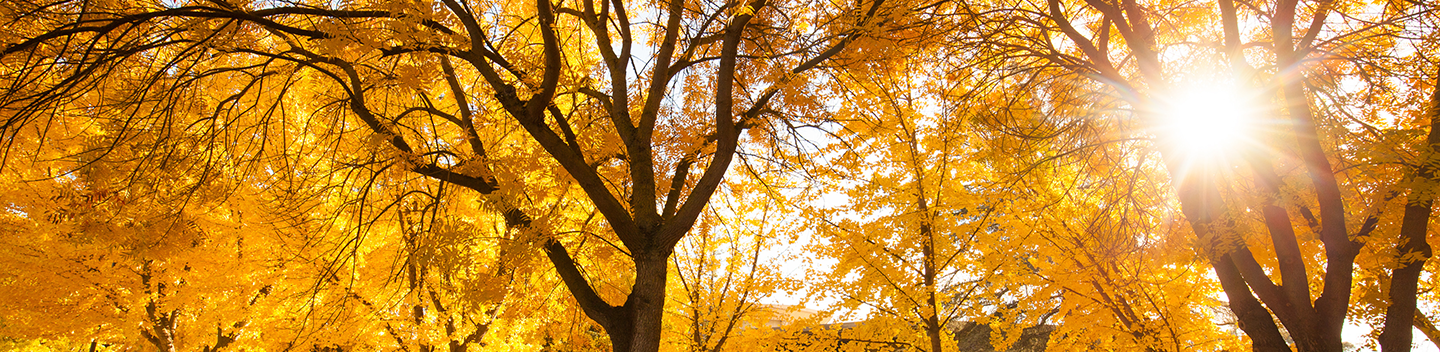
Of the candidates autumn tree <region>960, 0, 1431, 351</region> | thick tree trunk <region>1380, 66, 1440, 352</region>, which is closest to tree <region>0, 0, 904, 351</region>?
autumn tree <region>960, 0, 1431, 351</region>

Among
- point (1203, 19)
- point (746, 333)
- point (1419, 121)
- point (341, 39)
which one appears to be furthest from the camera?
point (746, 333)

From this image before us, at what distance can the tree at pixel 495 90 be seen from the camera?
3859mm

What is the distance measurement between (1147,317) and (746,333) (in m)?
5.19

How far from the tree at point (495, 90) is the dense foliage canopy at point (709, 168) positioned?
0.04 meters

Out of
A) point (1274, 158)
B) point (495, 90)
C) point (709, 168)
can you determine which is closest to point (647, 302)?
point (709, 168)

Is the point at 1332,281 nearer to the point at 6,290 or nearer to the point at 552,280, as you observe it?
the point at 552,280

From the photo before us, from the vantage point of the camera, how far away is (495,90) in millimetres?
5516

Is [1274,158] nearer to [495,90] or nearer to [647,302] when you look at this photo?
[647,302]

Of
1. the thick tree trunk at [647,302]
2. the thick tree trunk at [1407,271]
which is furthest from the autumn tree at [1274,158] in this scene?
the thick tree trunk at [647,302]

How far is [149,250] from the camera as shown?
568 cm

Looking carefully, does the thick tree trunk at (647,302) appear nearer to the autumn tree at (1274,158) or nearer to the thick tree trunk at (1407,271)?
the autumn tree at (1274,158)

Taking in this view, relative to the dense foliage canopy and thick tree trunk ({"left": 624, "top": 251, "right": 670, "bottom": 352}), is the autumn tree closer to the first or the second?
the dense foliage canopy

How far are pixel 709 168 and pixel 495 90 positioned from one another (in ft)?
6.82

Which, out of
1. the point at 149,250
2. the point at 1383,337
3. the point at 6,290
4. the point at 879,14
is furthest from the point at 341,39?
the point at 6,290
